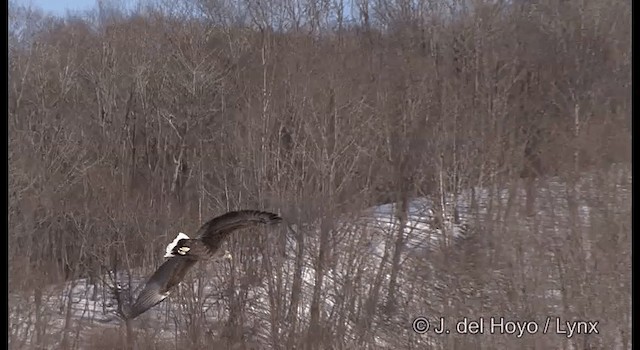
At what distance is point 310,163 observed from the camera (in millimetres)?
11250

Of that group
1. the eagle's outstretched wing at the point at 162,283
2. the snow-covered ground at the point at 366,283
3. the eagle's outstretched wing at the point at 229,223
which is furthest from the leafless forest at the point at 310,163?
the eagle's outstretched wing at the point at 229,223

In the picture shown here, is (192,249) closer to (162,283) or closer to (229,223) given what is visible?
(229,223)

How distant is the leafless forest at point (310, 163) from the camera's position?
8883mm

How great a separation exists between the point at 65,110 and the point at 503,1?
6425 millimetres

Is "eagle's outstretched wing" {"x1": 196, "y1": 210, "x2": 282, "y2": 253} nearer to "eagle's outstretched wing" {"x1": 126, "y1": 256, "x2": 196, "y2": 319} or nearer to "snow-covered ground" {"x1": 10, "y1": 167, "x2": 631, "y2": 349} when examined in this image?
"eagle's outstretched wing" {"x1": 126, "y1": 256, "x2": 196, "y2": 319}

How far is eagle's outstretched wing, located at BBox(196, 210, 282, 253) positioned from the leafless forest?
8.01 ft

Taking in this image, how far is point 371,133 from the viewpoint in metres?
11.5

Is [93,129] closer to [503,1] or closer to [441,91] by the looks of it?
[441,91]

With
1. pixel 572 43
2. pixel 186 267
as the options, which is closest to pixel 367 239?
pixel 572 43

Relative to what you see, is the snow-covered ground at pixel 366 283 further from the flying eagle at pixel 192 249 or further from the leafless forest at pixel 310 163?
the flying eagle at pixel 192 249

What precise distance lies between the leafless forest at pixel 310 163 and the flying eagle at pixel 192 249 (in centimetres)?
166

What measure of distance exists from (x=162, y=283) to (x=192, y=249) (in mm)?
782

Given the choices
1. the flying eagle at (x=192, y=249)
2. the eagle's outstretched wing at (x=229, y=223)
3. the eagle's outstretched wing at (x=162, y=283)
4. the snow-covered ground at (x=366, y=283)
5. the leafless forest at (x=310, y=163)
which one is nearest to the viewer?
the eagle's outstretched wing at (x=229, y=223)

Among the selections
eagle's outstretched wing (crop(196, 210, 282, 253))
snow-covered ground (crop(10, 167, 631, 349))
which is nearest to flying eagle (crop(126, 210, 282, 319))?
eagle's outstretched wing (crop(196, 210, 282, 253))
